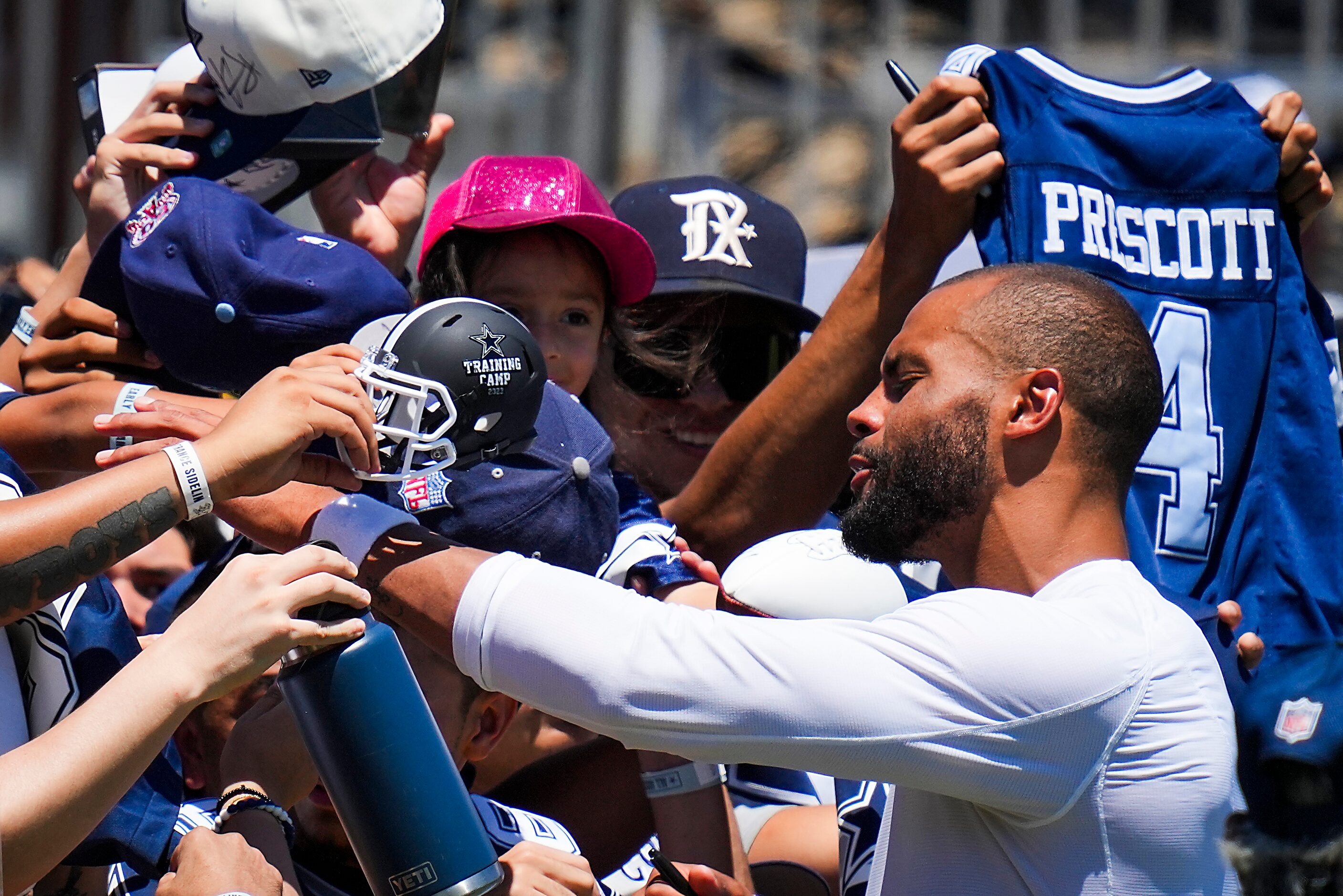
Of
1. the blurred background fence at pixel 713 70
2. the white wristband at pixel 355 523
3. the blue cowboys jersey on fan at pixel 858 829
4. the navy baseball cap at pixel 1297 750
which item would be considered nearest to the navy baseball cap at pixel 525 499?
the white wristband at pixel 355 523

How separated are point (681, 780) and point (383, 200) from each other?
126cm

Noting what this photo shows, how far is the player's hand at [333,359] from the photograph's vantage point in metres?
2.01

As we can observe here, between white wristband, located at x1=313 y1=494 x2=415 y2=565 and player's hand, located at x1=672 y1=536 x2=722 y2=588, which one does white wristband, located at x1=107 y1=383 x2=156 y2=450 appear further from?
player's hand, located at x1=672 y1=536 x2=722 y2=588

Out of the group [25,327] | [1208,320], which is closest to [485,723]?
[25,327]

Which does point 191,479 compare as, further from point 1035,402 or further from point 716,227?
point 716,227

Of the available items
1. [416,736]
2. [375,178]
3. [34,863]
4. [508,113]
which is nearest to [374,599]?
[416,736]

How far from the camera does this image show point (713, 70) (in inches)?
298

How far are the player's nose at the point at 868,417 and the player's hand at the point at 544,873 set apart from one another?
0.74 meters

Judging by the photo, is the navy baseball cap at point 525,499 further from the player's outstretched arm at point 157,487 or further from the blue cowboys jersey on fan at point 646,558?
the player's outstretched arm at point 157,487

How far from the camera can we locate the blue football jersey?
105 inches

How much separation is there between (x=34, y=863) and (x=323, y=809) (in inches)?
30.5

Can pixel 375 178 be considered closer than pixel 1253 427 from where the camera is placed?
No

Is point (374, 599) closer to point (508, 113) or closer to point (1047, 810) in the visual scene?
point (1047, 810)

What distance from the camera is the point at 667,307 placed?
3.30 m
